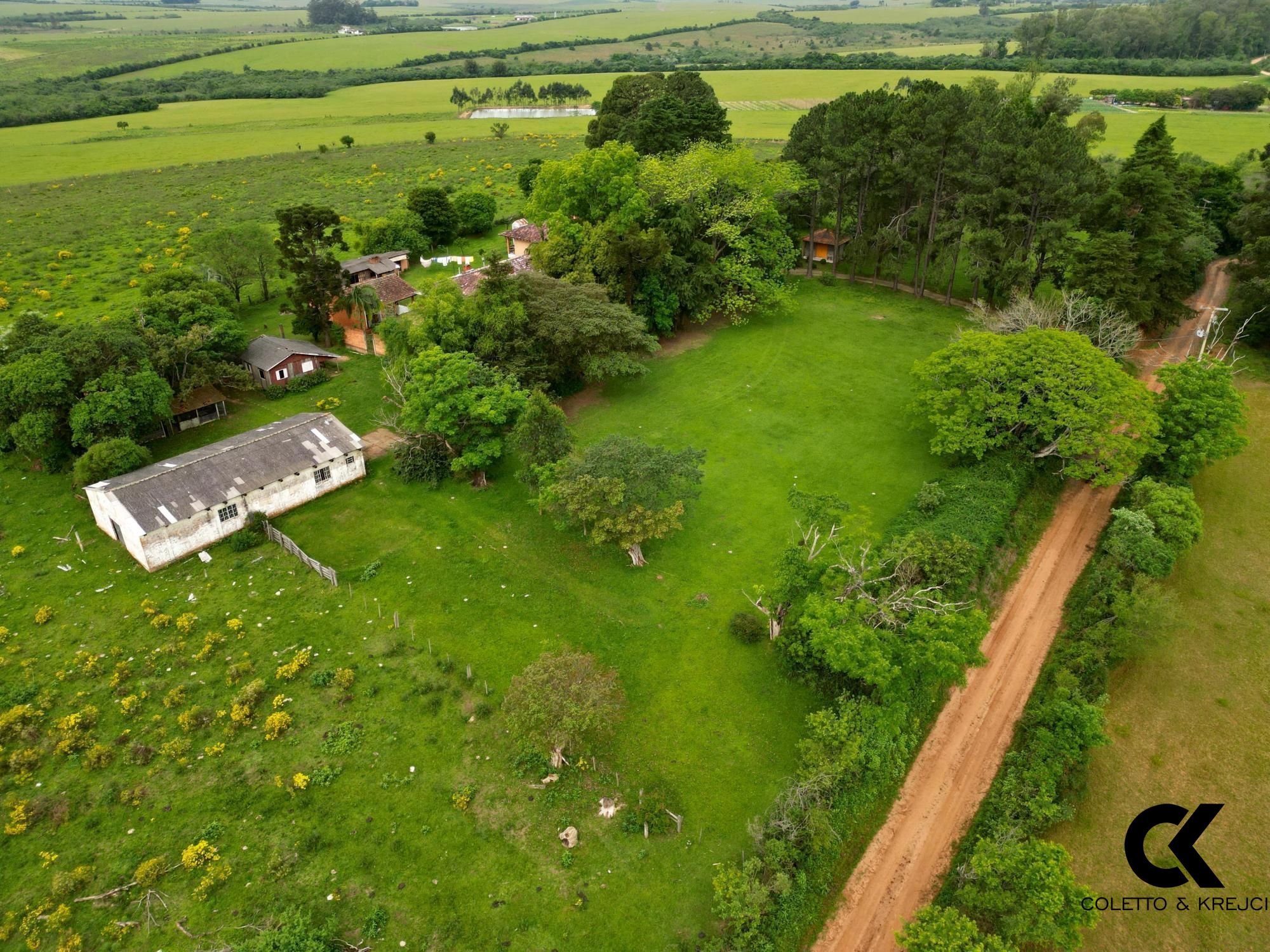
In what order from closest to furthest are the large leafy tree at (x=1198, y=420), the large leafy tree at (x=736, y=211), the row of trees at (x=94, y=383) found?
the large leafy tree at (x=1198, y=420) < the row of trees at (x=94, y=383) < the large leafy tree at (x=736, y=211)

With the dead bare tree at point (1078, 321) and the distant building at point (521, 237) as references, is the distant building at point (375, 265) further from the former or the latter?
the dead bare tree at point (1078, 321)

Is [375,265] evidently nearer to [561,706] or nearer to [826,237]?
[826,237]

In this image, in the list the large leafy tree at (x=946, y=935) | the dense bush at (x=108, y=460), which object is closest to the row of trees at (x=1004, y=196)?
the large leafy tree at (x=946, y=935)

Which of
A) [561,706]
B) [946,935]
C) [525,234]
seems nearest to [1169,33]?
[525,234]

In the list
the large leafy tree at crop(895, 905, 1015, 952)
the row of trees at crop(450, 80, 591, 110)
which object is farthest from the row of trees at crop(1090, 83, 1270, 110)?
the large leafy tree at crop(895, 905, 1015, 952)

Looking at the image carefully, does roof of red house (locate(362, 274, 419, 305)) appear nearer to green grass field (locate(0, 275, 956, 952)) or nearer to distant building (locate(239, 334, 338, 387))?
distant building (locate(239, 334, 338, 387))

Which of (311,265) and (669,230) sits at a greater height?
(669,230)

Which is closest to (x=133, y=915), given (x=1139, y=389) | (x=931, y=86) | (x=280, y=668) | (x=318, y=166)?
(x=280, y=668)
